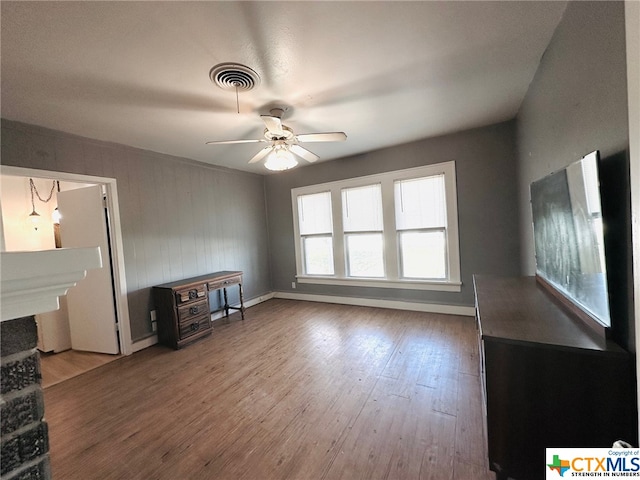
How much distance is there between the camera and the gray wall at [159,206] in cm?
273

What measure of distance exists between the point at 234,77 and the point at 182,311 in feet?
9.02

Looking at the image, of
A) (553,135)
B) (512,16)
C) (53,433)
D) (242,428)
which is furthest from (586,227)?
(53,433)

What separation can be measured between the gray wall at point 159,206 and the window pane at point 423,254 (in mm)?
2830

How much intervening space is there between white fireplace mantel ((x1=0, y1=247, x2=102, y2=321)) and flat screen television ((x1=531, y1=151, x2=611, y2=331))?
1.76 m

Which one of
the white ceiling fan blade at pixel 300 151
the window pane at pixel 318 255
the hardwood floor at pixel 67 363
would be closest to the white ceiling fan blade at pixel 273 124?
the white ceiling fan blade at pixel 300 151

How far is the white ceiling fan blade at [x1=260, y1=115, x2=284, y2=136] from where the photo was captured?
211 cm

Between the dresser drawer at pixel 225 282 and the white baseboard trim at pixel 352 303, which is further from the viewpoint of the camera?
the dresser drawer at pixel 225 282

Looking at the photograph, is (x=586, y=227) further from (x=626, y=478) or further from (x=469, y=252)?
(x=469, y=252)

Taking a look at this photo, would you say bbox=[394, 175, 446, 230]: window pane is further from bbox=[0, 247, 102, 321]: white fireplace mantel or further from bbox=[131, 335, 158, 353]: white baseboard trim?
bbox=[0, 247, 102, 321]: white fireplace mantel

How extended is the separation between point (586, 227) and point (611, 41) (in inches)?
31.0

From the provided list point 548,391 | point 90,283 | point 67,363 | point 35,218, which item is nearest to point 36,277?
point 548,391

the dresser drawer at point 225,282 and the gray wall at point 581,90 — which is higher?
the gray wall at point 581,90

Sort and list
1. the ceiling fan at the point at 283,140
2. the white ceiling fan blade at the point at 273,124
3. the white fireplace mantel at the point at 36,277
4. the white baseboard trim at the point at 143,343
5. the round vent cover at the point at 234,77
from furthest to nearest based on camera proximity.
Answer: the white baseboard trim at the point at 143,343 < the ceiling fan at the point at 283,140 < the white ceiling fan blade at the point at 273,124 < the round vent cover at the point at 234,77 < the white fireplace mantel at the point at 36,277

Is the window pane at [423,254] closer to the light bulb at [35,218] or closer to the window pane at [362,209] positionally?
the window pane at [362,209]
